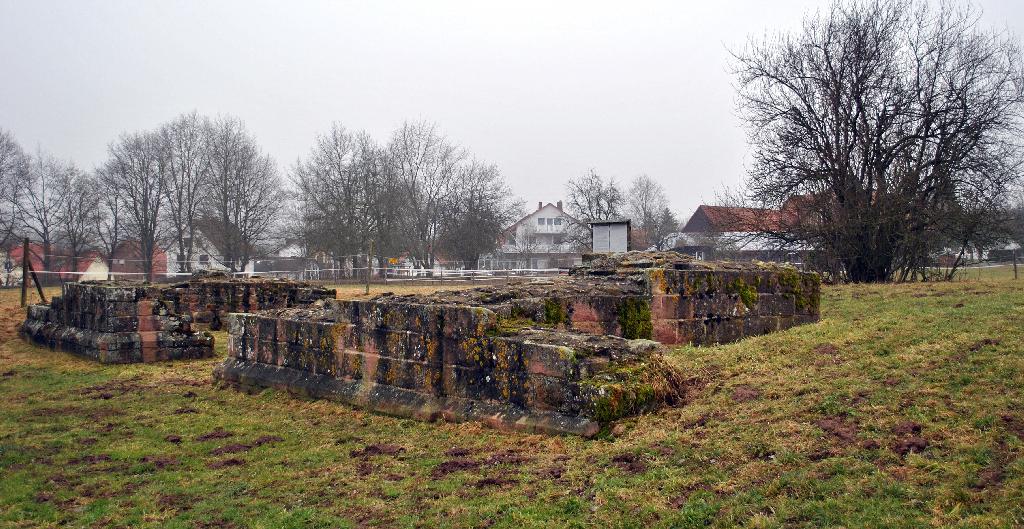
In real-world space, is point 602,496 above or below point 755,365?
below

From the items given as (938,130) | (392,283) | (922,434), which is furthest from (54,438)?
(392,283)

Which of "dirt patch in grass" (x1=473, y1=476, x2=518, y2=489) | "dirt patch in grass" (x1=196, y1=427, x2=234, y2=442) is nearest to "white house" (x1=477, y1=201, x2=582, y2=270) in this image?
"dirt patch in grass" (x1=196, y1=427, x2=234, y2=442)

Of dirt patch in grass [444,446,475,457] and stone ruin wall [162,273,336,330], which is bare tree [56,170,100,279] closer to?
stone ruin wall [162,273,336,330]

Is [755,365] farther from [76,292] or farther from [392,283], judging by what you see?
[392,283]

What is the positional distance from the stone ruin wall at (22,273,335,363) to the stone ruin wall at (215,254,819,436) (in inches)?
153

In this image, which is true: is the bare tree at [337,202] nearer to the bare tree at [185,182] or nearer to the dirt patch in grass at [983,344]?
the bare tree at [185,182]

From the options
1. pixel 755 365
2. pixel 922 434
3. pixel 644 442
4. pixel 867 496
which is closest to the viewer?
pixel 867 496

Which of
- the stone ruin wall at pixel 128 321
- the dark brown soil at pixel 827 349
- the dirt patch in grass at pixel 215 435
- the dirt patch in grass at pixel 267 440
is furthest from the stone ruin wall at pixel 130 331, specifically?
the dark brown soil at pixel 827 349

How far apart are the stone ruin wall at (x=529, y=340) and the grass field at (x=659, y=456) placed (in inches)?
11.6

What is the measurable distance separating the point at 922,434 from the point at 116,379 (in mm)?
11681

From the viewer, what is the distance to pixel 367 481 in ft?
19.7

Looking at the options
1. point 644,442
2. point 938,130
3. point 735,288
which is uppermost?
point 938,130

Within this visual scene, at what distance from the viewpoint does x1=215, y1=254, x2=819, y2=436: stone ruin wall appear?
22.3 feet

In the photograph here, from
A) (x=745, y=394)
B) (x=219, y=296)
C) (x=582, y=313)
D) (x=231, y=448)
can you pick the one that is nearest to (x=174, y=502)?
(x=231, y=448)
